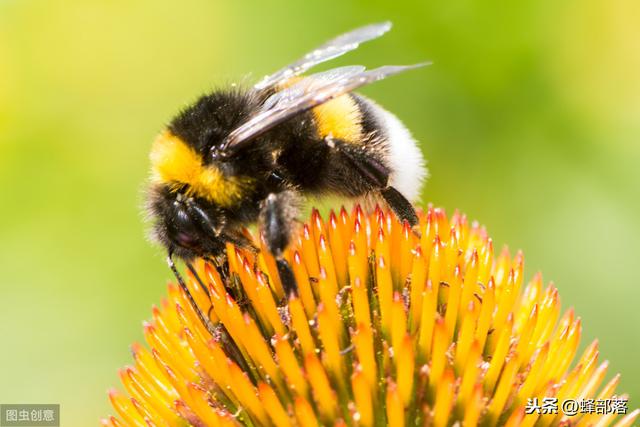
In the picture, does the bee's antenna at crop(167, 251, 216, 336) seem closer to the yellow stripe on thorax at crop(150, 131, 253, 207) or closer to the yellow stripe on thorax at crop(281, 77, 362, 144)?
the yellow stripe on thorax at crop(150, 131, 253, 207)

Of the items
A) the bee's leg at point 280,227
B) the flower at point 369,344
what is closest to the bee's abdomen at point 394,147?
the flower at point 369,344

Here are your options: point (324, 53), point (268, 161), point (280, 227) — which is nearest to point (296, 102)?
point (268, 161)

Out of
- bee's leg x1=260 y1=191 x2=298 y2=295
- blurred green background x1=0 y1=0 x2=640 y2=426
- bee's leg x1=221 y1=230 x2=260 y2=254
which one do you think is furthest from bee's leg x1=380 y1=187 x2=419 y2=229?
blurred green background x1=0 y1=0 x2=640 y2=426

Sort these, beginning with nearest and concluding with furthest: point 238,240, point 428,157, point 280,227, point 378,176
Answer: point 280,227, point 238,240, point 378,176, point 428,157

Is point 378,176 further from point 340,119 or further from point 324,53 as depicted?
point 324,53

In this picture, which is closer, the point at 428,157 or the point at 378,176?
the point at 378,176

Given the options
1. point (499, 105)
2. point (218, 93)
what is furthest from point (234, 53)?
point (218, 93)
